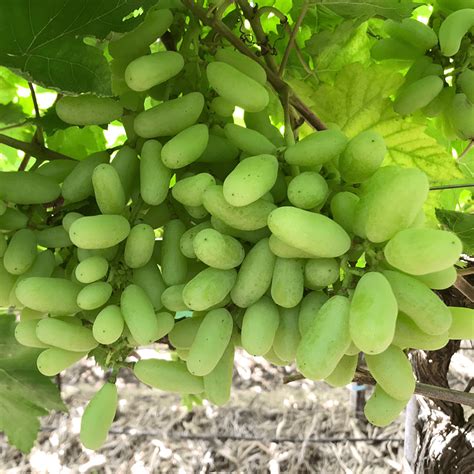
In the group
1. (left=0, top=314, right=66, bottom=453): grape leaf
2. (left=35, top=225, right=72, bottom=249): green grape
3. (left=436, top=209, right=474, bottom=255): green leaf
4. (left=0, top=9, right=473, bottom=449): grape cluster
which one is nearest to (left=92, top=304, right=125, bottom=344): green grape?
(left=0, top=9, right=473, bottom=449): grape cluster

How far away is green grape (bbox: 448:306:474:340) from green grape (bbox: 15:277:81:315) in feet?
0.97

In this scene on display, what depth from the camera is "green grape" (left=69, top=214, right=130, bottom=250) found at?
50 cm

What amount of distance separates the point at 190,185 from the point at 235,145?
81 millimetres

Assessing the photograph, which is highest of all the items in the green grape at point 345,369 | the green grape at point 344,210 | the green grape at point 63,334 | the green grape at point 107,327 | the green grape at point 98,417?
the green grape at point 344,210

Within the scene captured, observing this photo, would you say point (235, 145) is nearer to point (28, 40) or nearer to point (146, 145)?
point (146, 145)

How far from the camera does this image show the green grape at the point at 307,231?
0.44 m

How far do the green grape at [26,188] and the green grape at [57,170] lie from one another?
27 millimetres

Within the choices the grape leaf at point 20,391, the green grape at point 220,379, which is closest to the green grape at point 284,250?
the green grape at point 220,379

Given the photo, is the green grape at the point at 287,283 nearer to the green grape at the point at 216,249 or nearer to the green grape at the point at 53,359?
the green grape at the point at 216,249

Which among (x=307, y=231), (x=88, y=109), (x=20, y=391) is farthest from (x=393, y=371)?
(x=20, y=391)

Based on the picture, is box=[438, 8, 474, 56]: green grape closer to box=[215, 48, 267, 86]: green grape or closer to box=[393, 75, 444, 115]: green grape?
box=[393, 75, 444, 115]: green grape

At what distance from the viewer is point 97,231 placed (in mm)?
505

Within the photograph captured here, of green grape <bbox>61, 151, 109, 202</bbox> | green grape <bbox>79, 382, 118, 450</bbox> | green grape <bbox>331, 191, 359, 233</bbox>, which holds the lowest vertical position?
green grape <bbox>79, 382, 118, 450</bbox>

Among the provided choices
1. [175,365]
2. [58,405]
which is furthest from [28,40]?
[58,405]
